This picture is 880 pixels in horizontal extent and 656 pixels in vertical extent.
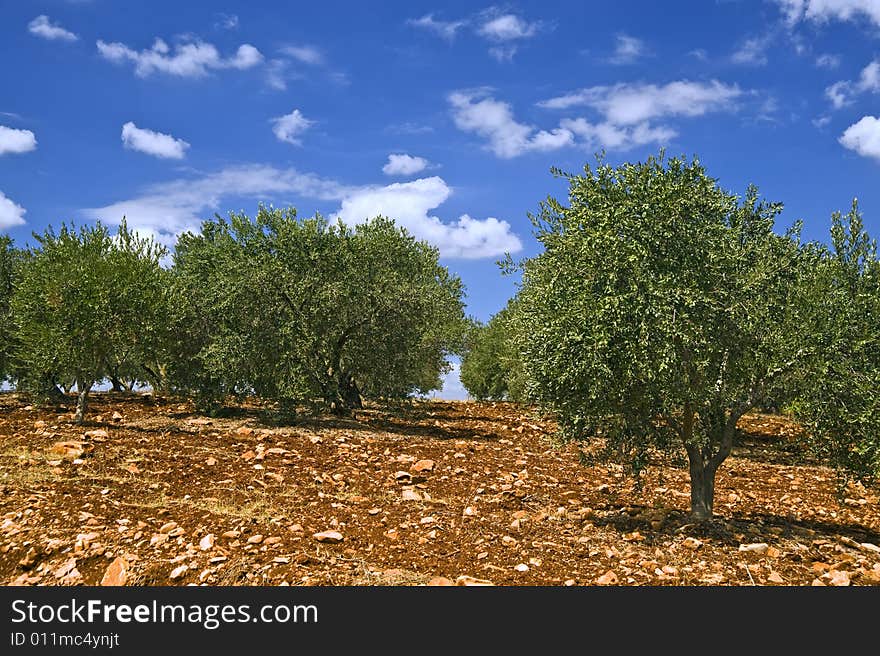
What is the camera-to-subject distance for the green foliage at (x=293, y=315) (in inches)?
1133

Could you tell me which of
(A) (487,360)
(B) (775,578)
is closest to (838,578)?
(B) (775,578)

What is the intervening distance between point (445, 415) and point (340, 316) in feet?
36.5

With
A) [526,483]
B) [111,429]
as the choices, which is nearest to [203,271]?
[111,429]

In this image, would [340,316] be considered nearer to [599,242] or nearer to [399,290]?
[399,290]

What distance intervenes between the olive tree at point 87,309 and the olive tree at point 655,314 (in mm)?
17620

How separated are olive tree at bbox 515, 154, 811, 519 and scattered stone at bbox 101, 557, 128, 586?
8584 mm

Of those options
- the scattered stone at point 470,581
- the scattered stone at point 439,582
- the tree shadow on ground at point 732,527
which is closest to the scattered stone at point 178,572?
the scattered stone at point 439,582

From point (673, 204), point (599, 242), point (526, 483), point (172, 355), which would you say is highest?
point (673, 204)

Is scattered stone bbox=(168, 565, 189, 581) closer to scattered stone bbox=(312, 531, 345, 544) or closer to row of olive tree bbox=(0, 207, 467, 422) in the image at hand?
scattered stone bbox=(312, 531, 345, 544)

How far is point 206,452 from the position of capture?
22594mm

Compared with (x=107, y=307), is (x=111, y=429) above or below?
below

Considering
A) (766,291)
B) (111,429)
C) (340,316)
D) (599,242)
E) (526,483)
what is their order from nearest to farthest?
(599,242) < (766,291) < (526,483) < (111,429) < (340,316)

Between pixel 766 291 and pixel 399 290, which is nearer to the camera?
pixel 766 291

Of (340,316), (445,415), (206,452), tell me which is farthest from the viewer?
(445,415)
